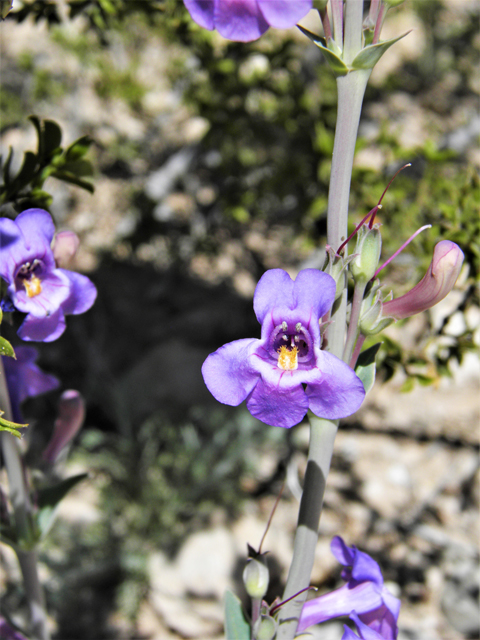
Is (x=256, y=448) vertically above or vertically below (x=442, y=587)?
above

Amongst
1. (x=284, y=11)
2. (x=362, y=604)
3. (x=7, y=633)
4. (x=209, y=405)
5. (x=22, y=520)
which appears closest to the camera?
(x=284, y=11)

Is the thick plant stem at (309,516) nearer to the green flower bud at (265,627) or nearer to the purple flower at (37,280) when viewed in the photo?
the green flower bud at (265,627)

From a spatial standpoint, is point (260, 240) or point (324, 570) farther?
point (260, 240)

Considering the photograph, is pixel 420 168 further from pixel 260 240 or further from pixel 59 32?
pixel 59 32

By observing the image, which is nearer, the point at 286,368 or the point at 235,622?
A: the point at 286,368

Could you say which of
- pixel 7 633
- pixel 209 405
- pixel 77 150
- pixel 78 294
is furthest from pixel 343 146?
pixel 209 405

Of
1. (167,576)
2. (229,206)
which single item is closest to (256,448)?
(167,576)

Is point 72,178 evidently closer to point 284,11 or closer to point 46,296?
point 46,296
